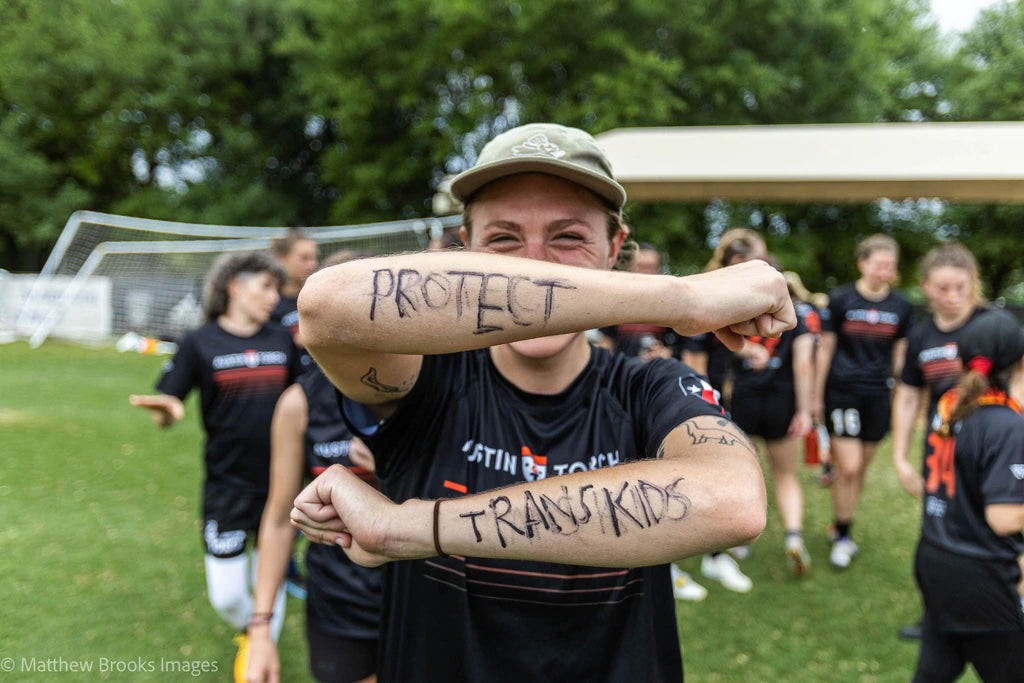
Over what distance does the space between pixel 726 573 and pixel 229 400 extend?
12.1ft

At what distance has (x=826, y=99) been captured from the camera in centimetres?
1956

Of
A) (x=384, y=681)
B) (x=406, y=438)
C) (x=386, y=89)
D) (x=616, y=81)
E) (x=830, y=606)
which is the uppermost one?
(x=386, y=89)

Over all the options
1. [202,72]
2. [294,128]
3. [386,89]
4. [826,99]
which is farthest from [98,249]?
[826,99]

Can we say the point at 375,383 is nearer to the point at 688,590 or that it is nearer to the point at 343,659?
the point at 343,659

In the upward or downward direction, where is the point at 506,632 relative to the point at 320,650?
upward

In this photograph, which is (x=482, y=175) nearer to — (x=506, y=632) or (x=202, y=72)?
(x=506, y=632)

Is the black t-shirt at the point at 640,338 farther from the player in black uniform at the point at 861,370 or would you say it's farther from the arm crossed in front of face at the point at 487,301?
the arm crossed in front of face at the point at 487,301

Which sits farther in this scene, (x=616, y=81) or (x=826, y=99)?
(x=826, y=99)

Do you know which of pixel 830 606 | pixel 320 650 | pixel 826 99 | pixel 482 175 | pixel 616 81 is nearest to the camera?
pixel 482 175

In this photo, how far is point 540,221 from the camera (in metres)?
1.44

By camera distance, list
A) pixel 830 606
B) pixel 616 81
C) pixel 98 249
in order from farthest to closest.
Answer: pixel 616 81 < pixel 98 249 < pixel 830 606

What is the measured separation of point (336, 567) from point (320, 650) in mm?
294

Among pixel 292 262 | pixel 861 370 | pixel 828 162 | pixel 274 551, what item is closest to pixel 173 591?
pixel 292 262

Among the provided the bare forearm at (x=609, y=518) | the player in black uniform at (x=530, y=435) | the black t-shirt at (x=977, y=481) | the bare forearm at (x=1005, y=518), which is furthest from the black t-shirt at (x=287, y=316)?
the bare forearm at (x=1005, y=518)
